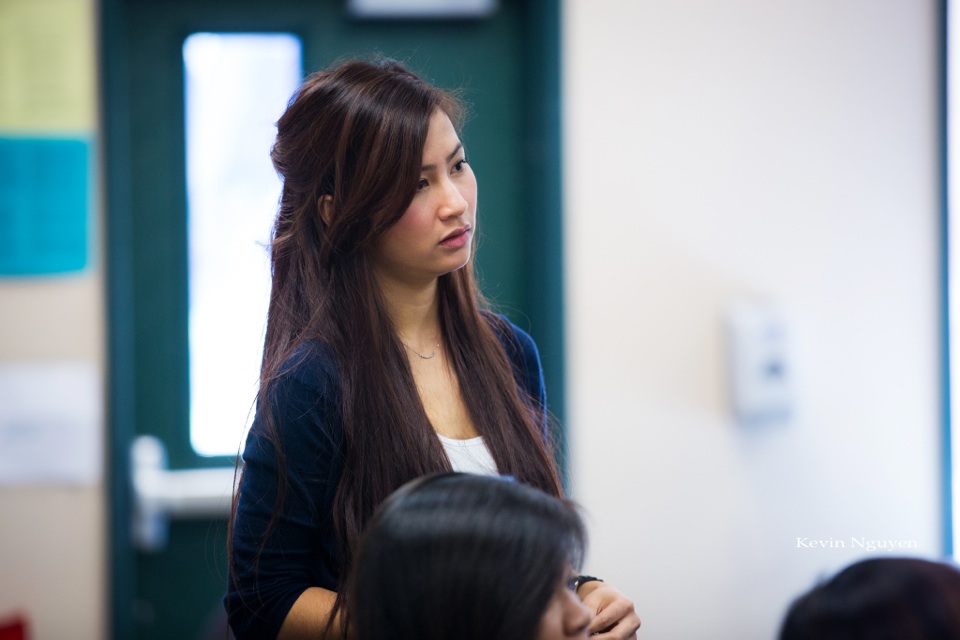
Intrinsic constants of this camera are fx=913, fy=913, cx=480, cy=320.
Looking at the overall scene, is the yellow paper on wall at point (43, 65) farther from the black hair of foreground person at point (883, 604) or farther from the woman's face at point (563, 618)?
the black hair of foreground person at point (883, 604)

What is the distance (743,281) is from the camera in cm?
215

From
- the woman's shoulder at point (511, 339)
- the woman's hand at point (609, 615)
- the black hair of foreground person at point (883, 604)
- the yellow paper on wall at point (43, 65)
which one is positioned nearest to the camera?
the black hair of foreground person at point (883, 604)

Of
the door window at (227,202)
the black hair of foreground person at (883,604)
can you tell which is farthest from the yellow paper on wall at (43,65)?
the black hair of foreground person at (883,604)

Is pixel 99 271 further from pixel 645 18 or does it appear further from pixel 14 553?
pixel 645 18

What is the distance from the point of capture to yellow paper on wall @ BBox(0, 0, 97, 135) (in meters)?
1.98

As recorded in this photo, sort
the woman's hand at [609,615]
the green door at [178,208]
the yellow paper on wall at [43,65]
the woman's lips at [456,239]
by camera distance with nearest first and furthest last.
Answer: the woman's hand at [609,615], the woman's lips at [456,239], the yellow paper on wall at [43,65], the green door at [178,208]

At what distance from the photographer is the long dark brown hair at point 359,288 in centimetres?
111

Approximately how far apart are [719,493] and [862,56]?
3.61 feet

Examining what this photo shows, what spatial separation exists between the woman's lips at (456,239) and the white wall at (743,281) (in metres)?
0.97

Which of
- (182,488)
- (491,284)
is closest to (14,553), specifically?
(182,488)

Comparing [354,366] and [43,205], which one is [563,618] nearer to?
[354,366]

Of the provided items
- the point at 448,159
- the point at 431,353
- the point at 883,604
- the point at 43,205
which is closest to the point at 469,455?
the point at 431,353

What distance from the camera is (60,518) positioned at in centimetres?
201

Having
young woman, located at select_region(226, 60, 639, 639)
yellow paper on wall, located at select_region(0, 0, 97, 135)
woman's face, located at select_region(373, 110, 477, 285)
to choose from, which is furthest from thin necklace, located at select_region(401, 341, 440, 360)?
yellow paper on wall, located at select_region(0, 0, 97, 135)
